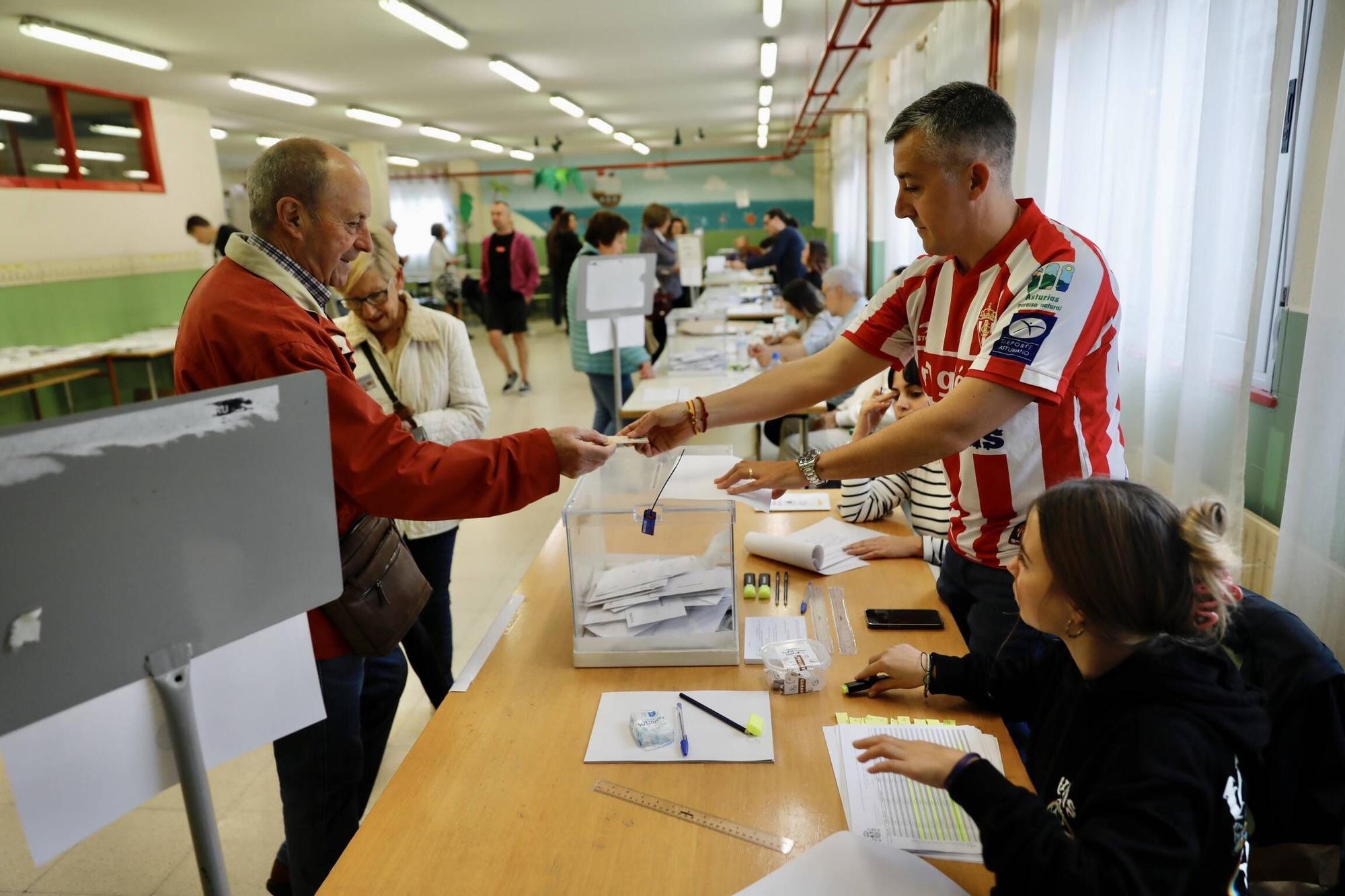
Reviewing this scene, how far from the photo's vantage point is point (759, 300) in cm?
850

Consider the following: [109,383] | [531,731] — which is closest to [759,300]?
[109,383]

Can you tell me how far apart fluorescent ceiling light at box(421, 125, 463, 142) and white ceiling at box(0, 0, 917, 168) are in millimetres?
273

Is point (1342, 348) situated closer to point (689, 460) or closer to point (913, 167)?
point (913, 167)

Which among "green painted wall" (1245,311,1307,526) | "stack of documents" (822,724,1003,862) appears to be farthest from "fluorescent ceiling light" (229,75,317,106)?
A: "stack of documents" (822,724,1003,862)

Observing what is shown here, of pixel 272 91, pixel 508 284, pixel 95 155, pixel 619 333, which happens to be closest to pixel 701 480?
pixel 619 333

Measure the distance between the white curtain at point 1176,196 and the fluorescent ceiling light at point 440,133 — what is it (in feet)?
36.9

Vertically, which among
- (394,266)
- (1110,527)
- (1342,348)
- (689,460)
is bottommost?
(689,460)

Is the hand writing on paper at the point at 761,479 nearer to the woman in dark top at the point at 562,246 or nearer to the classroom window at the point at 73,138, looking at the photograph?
the woman in dark top at the point at 562,246

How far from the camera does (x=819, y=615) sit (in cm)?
181

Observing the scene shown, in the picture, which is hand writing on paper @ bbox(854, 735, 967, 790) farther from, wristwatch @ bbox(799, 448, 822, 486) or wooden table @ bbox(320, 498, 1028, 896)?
wristwatch @ bbox(799, 448, 822, 486)

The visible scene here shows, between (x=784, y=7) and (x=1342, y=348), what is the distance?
20.4 ft

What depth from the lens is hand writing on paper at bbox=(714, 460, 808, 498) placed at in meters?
1.77

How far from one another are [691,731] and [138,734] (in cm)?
79

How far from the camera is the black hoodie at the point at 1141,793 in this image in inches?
37.0
